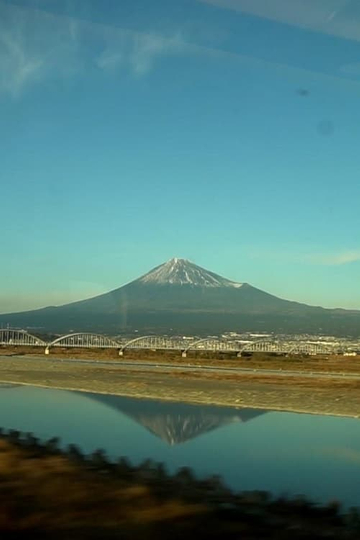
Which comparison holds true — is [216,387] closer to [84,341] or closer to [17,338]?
[84,341]

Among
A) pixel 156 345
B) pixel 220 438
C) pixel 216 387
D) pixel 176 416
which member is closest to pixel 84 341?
pixel 156 345

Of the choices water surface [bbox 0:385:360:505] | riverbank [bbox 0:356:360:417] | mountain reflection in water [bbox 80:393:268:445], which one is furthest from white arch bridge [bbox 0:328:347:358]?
water surface [bbox 0:385:360:505]

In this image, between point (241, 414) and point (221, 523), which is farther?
point (241, 414)

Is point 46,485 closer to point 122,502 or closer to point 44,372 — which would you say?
point 122,502

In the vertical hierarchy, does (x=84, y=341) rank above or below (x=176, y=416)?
above

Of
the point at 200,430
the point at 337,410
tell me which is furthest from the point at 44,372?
the point at 200,430

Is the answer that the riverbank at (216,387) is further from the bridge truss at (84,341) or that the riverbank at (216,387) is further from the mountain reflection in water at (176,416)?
the bridge truss at (84,341)

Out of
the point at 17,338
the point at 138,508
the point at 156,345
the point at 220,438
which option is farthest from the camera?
the point at 17,338
